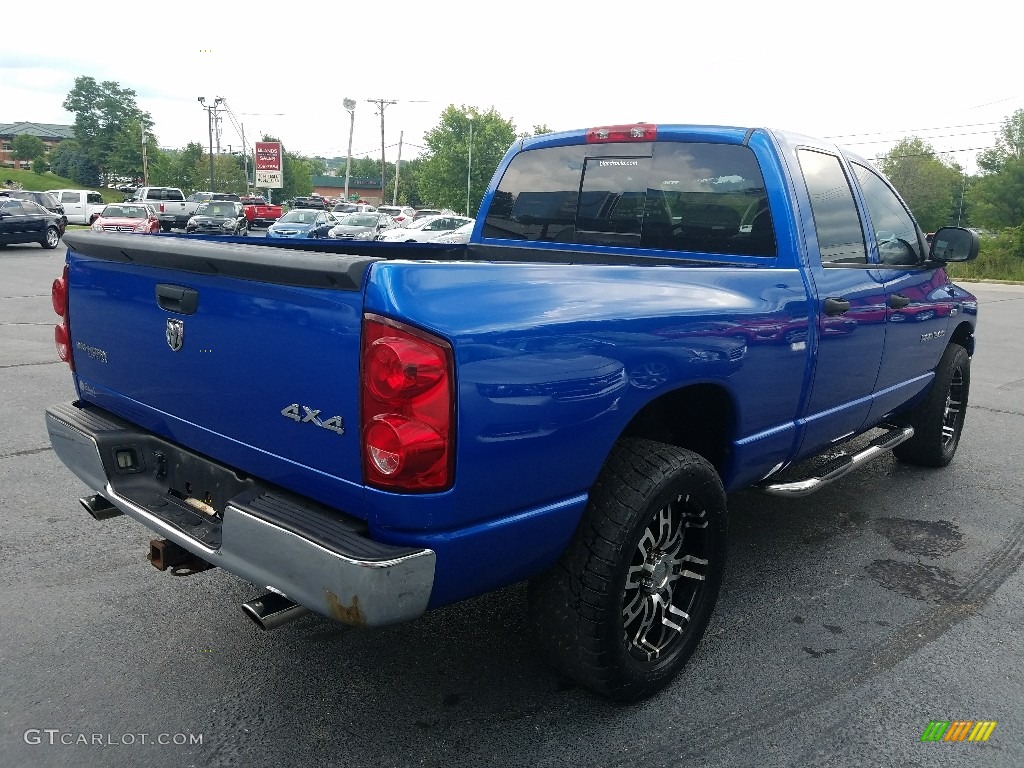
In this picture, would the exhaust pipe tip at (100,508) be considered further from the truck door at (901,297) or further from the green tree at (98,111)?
the green tree at (98,111)

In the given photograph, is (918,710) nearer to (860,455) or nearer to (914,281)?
(860,455)

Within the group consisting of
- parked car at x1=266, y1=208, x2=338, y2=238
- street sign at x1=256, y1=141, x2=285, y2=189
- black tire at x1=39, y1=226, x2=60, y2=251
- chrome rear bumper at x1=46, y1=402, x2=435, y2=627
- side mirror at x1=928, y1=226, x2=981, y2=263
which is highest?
street sign at x1=256, y1=141, x2=285, y2=189

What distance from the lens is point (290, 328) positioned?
2275 mm

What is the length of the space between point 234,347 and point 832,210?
2.85 metres

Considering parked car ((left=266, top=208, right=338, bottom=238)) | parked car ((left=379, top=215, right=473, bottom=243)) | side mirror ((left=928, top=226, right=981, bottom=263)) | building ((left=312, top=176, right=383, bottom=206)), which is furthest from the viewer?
building ((left=312, top=176, right=383, bottom=206))

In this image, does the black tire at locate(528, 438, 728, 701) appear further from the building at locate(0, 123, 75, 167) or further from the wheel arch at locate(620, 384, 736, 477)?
the building at locate(0, 123, 75, 167)

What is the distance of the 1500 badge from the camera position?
2.20m

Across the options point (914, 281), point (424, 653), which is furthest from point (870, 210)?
point (424, 653)

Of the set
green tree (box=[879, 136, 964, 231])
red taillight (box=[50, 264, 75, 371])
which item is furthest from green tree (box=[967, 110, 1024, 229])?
red taillight (box=[50, 264, 75, 371])

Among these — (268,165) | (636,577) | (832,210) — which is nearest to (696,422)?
(636,577)

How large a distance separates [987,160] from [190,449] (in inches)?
4055

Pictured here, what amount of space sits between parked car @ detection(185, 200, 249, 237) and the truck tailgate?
31.0 m

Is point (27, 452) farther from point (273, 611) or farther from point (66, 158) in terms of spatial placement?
point (66, 158)

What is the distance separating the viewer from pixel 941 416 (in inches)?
214
